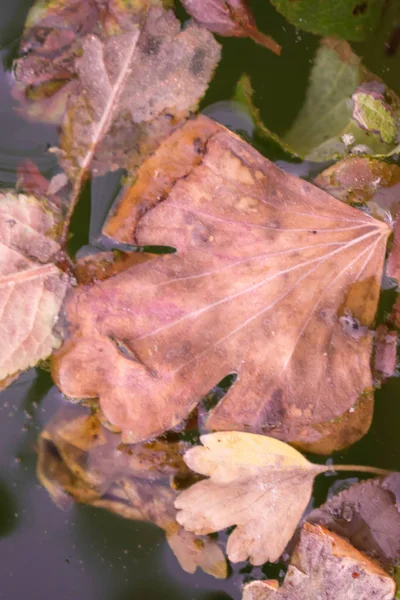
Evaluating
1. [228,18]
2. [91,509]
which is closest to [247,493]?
[91,509]

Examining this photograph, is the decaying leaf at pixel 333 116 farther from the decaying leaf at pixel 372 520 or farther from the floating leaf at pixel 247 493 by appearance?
the decaying leaf at pixel 372 520

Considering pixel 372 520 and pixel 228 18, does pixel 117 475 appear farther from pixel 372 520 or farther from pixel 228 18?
pixel 228 18

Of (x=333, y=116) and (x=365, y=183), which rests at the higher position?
(x=333, y=116)

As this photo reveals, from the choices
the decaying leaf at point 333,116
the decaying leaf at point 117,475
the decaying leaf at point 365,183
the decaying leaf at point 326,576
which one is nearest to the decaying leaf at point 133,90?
the decaying leaf at point 333,116

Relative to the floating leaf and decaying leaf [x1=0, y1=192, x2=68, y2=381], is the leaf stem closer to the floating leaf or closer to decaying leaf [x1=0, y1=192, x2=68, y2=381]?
the floating leaf

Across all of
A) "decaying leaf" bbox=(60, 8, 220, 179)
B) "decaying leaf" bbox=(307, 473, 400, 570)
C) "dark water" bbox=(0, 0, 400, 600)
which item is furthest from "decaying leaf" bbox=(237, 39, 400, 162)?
"decaying leaf" bbox=(307, 473, 400, 570)

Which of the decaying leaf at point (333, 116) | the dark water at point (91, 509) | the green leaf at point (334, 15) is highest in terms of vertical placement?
the green leaf at point (334, 15)
